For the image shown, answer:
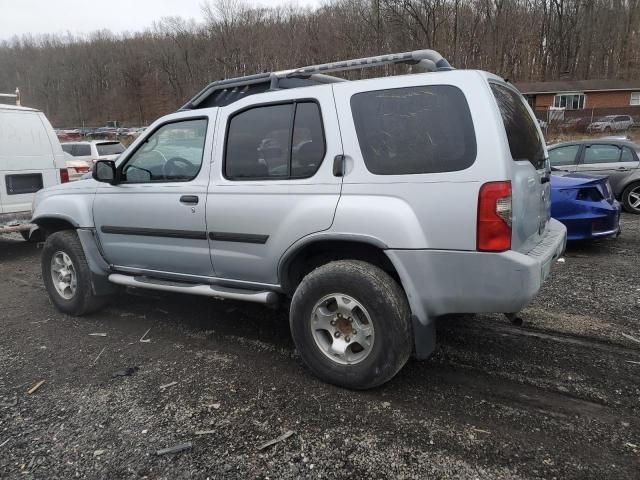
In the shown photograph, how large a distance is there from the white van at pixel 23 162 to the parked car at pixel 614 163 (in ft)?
30.1

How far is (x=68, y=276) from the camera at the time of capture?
15.7 ft

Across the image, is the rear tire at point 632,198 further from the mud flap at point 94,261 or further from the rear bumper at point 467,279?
the mud flap at point 94,261

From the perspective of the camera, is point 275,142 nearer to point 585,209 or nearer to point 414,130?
point 414,130

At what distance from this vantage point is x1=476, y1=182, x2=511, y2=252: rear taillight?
8.79ft

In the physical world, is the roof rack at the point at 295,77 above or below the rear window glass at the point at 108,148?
above

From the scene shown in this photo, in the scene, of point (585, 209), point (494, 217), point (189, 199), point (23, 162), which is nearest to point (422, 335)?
point (494, 217)

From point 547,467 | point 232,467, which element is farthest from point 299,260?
point 547,467

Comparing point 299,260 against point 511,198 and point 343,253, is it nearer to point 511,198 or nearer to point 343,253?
point 343,253

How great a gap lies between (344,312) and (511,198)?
3.98 ft

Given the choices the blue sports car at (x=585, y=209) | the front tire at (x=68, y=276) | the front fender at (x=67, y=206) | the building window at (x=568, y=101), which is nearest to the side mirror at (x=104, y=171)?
the front fender at (x=67, y=206)

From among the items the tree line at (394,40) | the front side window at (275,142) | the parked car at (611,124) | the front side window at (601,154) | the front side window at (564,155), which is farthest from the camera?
the tree line at (394,40)

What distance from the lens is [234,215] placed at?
3.54 meters

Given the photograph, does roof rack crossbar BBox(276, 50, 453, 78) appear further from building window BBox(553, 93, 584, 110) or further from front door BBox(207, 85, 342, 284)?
building window BBox(553, 93, 584, 110)

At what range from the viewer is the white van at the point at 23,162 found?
7000 millimetres
